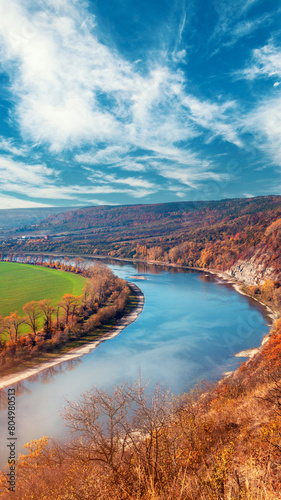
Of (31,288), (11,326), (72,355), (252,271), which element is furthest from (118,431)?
(252,271)

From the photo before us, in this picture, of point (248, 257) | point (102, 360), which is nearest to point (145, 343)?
point (102, 360)

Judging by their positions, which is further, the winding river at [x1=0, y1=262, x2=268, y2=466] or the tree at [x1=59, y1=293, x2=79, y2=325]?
the tree at [x1=59, y1=293, x2=79, y2=325]

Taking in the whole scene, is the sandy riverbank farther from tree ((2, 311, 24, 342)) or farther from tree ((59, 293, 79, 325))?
tree ((59, 293, 79, 325))

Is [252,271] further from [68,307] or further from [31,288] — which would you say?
[31,288]

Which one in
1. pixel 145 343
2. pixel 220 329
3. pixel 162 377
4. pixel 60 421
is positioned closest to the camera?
pixel 60 421

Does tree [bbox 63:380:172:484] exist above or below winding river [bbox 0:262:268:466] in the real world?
above

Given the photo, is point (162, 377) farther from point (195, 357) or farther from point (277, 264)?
point (277, 264)

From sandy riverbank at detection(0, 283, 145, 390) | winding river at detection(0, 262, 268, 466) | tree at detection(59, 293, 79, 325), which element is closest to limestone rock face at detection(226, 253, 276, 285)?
winding river at detection(0, 262, 268, 466)
